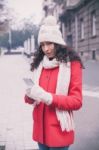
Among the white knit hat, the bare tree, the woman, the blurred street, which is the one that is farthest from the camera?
the bare tree

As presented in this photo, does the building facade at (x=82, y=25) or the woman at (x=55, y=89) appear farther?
the building facade at (x=82, y=25)

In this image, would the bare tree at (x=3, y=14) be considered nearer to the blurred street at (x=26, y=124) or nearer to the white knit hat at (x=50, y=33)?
the blurred street at (x=26, y=124)

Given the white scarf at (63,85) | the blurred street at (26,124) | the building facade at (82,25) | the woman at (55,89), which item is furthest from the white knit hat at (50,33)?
the building facade at (82,25)

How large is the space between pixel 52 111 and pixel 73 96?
0.63 ft

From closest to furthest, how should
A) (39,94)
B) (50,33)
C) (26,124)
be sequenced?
1. (39,94)
2. (50,33)
3. (26,124)

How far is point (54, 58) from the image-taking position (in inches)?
119

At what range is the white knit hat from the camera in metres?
3.01

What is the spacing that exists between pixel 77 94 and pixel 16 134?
3.75 meters

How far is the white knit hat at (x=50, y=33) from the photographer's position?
3012 mm

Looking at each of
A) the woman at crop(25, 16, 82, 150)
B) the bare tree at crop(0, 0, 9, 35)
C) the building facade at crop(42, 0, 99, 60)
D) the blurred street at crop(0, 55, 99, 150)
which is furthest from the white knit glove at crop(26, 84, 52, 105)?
the bare tree at crop(0, 0, 9, 35)

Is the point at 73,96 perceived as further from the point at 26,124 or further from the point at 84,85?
the point at 84,85

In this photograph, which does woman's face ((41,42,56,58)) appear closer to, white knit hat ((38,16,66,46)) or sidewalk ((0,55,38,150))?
white knit hat ((38,16,66,46))

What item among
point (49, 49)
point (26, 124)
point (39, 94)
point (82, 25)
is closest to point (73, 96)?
point (39, 94)

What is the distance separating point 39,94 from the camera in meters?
2.81
